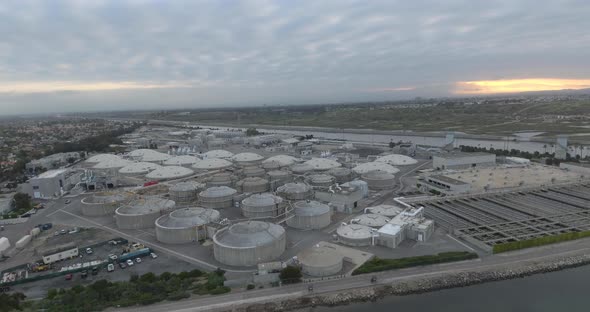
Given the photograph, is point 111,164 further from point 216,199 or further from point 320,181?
point 320,181

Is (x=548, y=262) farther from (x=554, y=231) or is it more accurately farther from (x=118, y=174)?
(x=118, y=174)

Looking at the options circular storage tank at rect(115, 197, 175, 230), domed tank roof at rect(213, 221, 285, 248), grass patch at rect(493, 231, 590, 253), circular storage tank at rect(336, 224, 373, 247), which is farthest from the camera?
circular storage tank at rect(115, 197, 175, 230)

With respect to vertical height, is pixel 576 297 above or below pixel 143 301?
below

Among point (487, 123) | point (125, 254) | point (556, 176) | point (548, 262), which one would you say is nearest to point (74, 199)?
point (125, 254)

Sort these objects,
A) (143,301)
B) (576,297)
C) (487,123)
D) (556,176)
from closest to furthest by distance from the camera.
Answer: (143,301) < (576,297) < (556,176) < (487,123)

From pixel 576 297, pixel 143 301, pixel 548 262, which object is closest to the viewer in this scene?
pixel 143 301

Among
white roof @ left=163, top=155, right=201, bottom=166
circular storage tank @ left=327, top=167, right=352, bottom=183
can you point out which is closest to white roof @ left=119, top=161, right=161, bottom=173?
white roof @ left=163, top=155, right=201, bottom=166

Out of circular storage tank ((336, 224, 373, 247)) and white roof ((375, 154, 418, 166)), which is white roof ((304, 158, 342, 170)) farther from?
circular storage tank ((336, 224, 373, 247))
